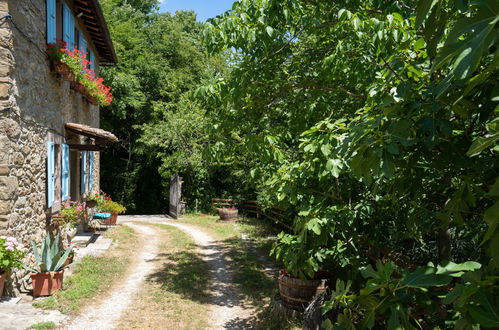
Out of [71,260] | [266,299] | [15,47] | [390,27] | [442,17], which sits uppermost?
[15,47]

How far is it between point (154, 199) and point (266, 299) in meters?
14.8

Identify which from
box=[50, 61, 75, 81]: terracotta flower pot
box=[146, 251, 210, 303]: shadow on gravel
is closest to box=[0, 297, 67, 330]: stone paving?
box=[146, 251, 210, 303]: shadow on gravel

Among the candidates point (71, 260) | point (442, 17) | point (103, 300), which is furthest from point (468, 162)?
point (71, 260)

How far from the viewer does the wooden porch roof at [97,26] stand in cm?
921

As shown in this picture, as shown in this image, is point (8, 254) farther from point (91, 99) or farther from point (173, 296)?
point (91, 99)

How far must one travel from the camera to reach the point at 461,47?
103cm

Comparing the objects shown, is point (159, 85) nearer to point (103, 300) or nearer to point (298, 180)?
point (103, 300)

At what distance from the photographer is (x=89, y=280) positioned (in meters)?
6.79

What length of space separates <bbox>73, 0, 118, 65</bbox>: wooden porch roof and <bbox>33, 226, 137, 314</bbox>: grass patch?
18.8 feet

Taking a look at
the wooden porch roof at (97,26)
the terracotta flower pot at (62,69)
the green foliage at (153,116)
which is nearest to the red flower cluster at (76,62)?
the terracotta flower pot at (62,69)

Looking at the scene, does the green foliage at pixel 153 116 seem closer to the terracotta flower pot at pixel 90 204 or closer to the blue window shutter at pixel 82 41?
the terracotta flower pot at pixel 90 204

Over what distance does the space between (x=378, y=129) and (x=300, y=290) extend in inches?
150

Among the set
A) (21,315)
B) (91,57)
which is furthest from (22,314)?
(91,57)

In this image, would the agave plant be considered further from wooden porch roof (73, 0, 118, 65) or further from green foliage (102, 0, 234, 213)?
green foliage (102, 0, 234, 213)
